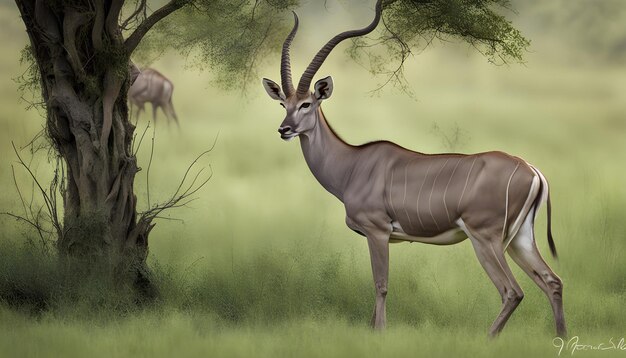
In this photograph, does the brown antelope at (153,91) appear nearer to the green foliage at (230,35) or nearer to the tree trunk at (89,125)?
the green foliage at (230,35)

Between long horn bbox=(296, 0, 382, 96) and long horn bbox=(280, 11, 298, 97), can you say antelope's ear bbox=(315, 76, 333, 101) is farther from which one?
long horn bbox=(280, 11, 298, 97)

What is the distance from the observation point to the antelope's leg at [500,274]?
961 cm

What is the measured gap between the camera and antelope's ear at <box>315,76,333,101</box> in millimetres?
10586

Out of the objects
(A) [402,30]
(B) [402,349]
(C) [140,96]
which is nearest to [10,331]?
(B) [402,349]

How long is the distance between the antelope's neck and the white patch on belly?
752 millimetres

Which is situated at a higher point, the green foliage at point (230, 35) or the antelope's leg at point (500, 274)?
the green foliage at point (230, 35)

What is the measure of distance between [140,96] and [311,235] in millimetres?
9607

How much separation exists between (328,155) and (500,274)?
2110 millimetres

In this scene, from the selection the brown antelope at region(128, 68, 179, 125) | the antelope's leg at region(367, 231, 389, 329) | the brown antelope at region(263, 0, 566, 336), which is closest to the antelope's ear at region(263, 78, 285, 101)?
the brown antelope at region(263, 0, 566, 336)

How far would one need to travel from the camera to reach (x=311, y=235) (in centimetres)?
1354

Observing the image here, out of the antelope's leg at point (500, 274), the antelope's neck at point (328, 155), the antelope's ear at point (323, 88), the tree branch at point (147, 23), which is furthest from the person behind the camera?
the tree branch at point (147, 23)

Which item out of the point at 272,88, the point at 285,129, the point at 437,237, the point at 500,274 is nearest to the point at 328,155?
the point at 285,129

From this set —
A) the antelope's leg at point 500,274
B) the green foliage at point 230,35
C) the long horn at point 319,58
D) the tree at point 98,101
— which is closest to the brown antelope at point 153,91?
the green foliage at point 230,35

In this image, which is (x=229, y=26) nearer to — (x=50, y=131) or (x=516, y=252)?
(x=50, y=131)
